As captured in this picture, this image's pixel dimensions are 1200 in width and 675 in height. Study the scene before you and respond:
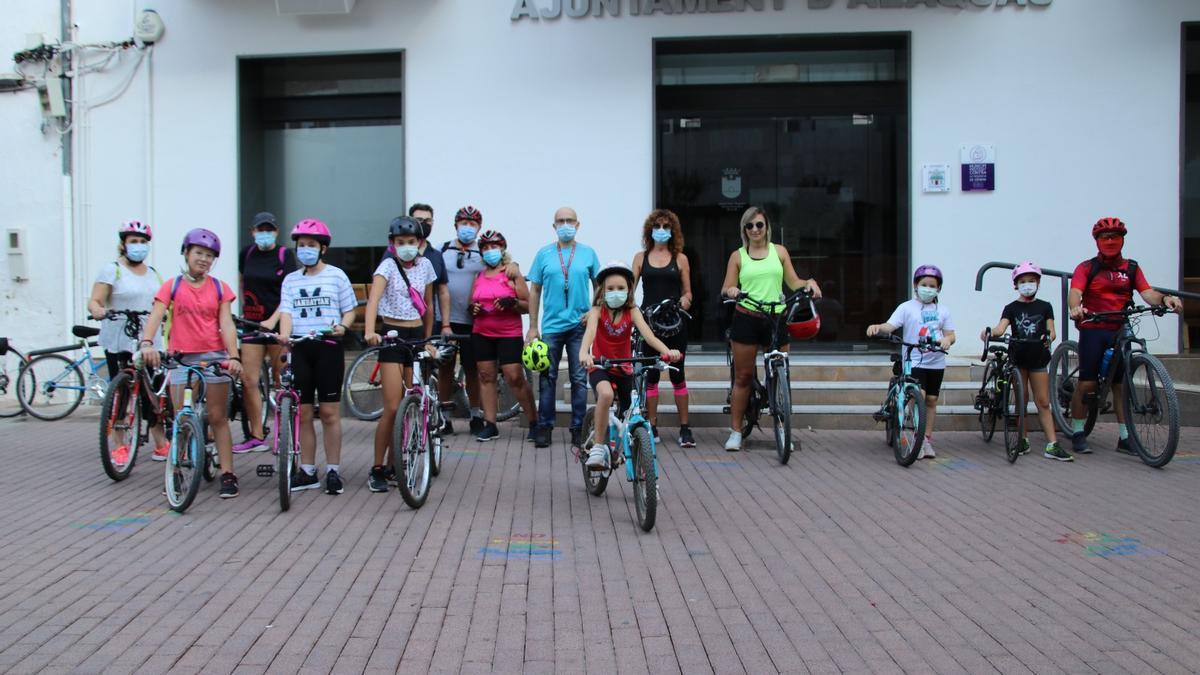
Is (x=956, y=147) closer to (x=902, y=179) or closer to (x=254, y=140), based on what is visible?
(x=902, y=179)

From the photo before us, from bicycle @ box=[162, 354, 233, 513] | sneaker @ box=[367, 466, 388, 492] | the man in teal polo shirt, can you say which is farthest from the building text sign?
bicycle @ box=[162, 354, 233, 513]

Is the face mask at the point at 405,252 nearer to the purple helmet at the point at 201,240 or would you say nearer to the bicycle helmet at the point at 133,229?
the purple helmet at the point at 201,240

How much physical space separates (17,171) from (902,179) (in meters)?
10.4

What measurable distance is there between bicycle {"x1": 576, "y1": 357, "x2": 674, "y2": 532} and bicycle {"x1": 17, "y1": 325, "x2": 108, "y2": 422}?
6.86 metres

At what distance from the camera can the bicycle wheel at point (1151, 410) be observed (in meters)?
8.02

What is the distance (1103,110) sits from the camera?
11828 mm

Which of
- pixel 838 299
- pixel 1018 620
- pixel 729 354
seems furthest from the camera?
pixel 838 299

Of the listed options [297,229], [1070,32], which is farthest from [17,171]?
[1070,32]

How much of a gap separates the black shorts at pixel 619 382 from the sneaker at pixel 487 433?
2924mm

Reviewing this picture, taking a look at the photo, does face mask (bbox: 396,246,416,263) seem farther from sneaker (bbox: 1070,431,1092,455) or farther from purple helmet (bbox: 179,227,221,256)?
sneaker (bbox: 1070,431,1092,455)

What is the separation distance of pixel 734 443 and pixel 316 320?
12.4ft

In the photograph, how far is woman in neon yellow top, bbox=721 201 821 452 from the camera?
29.4ft

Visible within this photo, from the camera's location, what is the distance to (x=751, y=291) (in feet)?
29.6

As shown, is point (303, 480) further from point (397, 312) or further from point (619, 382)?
point (619, 382)
